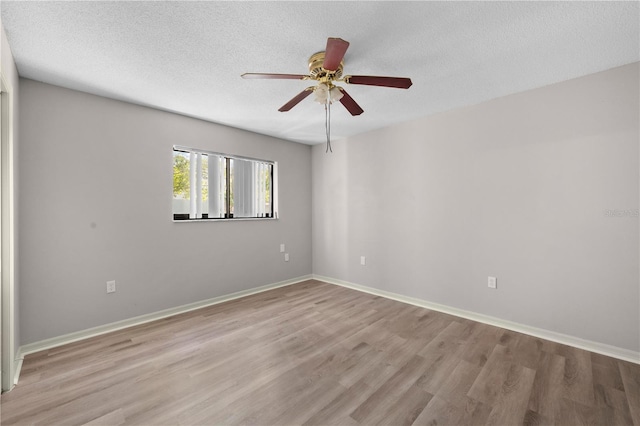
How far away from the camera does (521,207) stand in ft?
9.04

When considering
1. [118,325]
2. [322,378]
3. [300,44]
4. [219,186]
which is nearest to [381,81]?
[300,44]

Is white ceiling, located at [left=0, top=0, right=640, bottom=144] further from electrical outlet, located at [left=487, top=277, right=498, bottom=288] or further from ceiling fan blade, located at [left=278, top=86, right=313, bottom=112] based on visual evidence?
electrical outlet, located at [left=487, top=277, right=498, bottom=288]

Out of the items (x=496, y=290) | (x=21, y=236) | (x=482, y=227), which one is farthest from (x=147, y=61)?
(x=496, y=290)

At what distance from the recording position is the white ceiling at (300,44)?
1617 mm

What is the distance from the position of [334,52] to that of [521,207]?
2.35 metres

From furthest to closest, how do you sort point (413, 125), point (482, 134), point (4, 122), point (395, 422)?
point (413, 125) < point (482, 134) < point (4, 122) < point (395, 422)

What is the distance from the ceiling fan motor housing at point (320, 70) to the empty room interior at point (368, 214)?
0.02m

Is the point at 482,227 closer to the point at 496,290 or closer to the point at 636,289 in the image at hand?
the point at 496,290

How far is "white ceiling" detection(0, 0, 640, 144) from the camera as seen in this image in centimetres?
162

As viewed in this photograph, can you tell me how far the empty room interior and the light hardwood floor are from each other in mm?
19

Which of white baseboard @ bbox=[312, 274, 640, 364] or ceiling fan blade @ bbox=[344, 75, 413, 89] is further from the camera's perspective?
white baseboard @ bbox=[312, 274, 640, 364]

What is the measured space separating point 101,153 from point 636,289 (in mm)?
4801

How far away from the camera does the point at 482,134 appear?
9.87 feet

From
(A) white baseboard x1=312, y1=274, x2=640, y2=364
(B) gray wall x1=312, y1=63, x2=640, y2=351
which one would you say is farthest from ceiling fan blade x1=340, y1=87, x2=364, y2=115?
(A) white baseboard x1=312, y1=274, x2=640, y2=364
